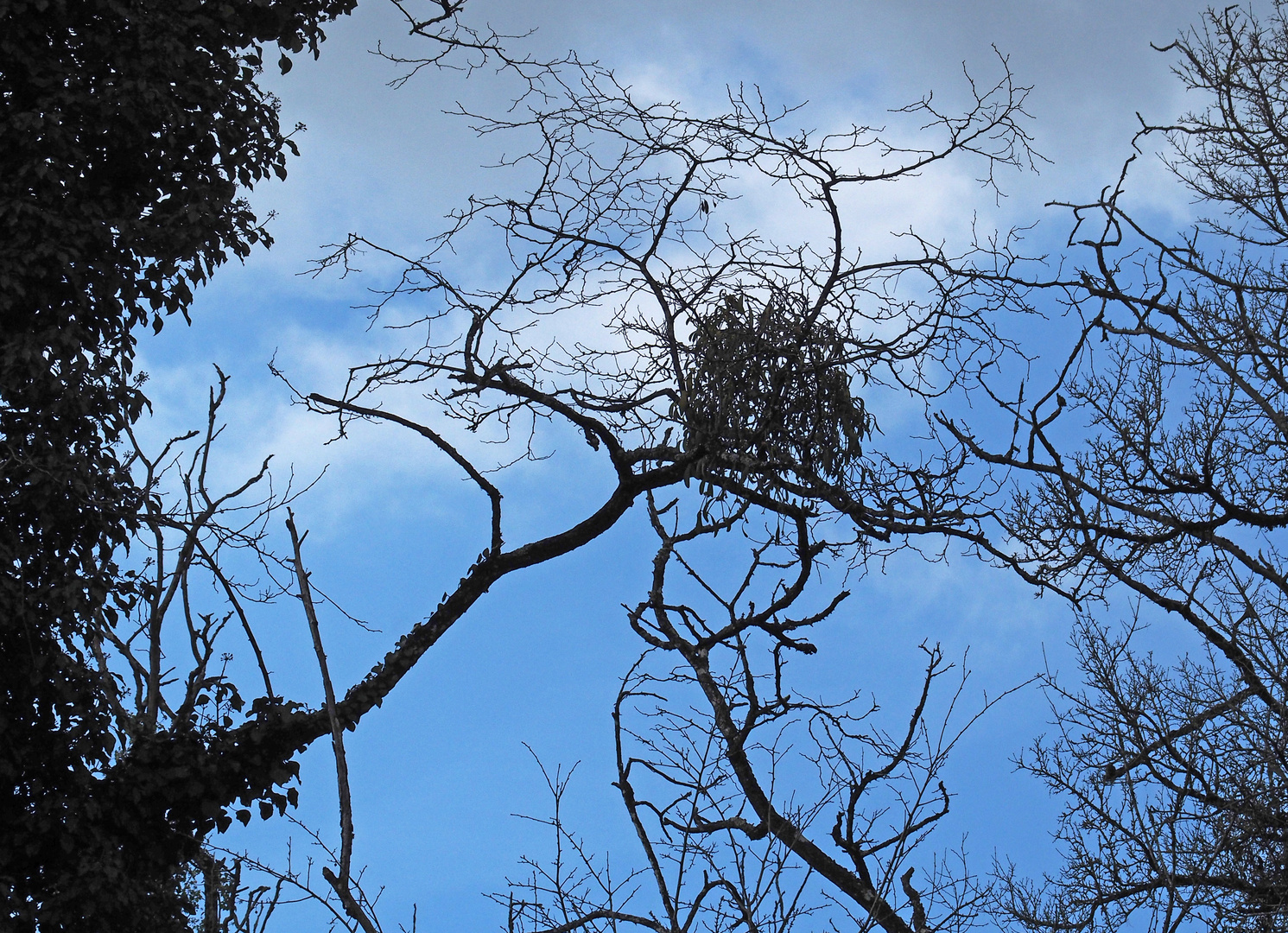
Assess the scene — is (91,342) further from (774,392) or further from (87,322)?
(774,392)

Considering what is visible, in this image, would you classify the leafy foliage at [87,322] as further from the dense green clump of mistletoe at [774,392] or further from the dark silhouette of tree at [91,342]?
the dense green clump of mistletoe at [774,392]

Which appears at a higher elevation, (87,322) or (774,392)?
(87,322)

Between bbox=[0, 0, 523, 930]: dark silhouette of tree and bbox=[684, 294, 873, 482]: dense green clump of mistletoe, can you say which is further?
bbox=[0, 0, 523, 930]: dark silhouette of tree

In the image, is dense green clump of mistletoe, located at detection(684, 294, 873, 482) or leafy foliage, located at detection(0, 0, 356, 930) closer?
dense green clump of mistletoe, located at detection(684, 294, 873, 482)

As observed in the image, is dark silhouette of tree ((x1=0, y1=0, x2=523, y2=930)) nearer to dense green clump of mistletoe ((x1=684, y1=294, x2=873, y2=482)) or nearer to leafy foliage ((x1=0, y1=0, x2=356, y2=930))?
leafy foliage ((x1=0, y1=0, x2=356, y2=930))

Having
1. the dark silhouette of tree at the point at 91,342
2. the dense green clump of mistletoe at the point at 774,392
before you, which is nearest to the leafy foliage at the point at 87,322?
the dark silhouette of tree at the point at 91,342

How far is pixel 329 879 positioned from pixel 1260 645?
6268 mm

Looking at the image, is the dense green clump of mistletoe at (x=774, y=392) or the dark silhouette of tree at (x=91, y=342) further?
the dark silhouette of tree at (x=91, y=342)

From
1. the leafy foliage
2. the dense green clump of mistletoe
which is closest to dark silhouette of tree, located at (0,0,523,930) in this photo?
the leafy foliage

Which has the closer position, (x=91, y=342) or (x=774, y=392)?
(x=774, y=392)

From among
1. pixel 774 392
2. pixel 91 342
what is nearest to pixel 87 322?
pixel 91 342

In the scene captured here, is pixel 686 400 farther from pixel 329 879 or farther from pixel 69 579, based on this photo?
pixel 69 579

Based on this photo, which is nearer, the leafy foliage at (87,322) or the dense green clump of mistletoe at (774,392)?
the dense green clump of mistletoe at (774,392)

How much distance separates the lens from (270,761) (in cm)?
552
